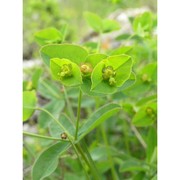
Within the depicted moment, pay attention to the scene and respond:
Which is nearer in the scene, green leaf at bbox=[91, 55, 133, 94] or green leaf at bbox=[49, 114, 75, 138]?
green leaf at bbox=[91, 55, 133, 94]

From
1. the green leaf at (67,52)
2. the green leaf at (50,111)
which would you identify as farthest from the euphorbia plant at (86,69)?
the green leaf at (50,111)

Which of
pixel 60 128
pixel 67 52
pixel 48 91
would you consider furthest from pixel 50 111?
pixel 67 52

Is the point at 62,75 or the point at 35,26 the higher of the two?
the point at 62,75

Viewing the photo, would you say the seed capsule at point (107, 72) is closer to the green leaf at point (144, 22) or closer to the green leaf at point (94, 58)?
the green leaf at point (94, 58)

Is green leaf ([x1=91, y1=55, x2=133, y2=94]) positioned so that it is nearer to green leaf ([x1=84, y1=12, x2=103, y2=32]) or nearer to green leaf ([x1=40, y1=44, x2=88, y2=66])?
green leaf ([x1=40, y1=44, x2=88, y2=66])

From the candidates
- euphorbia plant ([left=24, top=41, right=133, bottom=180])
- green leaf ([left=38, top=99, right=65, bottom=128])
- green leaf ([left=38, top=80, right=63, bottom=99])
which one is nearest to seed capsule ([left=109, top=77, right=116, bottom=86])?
euphorbia plant ([left=24, top=41, right=133, bottom=180])
